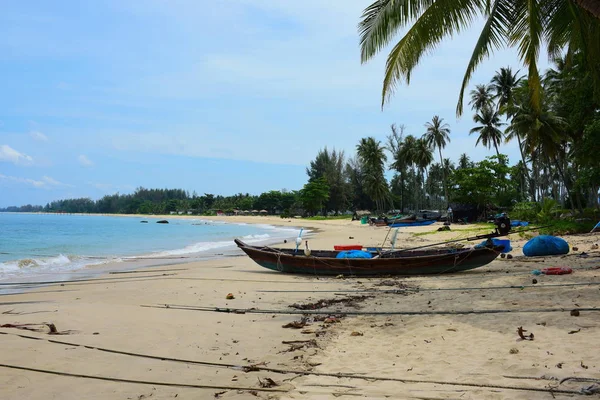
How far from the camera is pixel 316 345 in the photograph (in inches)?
222

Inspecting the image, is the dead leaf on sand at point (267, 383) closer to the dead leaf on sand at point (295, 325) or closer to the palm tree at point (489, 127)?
the dead leaf on sand at point (295, 325)

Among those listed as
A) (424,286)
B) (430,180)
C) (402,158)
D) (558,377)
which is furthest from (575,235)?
(430,180)

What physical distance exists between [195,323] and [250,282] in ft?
14.9

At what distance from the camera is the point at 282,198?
94.1m

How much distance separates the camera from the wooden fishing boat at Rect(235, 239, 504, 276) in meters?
11.3

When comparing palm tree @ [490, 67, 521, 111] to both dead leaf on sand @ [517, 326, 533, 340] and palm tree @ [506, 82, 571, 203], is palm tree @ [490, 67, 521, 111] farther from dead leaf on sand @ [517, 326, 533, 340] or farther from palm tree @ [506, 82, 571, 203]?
dead leaf on sand @ [517, 326, 533, 340]

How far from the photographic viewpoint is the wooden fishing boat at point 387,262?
11.3 m

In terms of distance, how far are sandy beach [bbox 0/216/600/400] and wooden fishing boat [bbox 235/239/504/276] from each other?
4.85 feet

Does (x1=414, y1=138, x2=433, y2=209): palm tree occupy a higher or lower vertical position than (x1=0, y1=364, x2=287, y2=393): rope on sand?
higher

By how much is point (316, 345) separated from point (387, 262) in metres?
6.34

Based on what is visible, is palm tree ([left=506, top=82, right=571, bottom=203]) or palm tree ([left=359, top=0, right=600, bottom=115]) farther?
palm tree ([left=506, top=82, right=571, bottom=203])

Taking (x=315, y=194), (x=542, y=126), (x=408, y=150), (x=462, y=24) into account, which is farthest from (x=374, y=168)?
(x=462, y=24)

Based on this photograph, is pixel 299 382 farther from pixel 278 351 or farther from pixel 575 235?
pixel 575 235

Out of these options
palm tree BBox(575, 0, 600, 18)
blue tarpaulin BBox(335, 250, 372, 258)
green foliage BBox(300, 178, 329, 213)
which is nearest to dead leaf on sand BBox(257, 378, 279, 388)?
palm tree BBox(575, 0, 600, 18)
